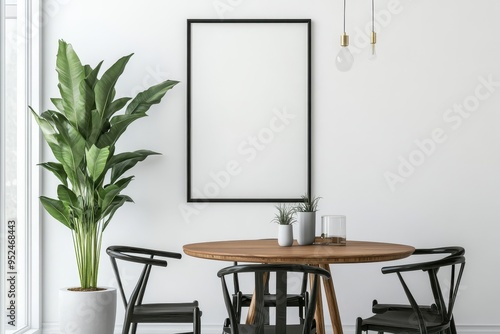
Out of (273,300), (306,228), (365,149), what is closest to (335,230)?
(306,228)

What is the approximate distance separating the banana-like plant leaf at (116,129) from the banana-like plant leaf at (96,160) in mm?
183

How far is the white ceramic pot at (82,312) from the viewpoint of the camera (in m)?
4.35

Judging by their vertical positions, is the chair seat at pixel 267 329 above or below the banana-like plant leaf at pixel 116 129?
below

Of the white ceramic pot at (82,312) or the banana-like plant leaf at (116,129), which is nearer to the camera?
the white ceramic pot at (82,312)

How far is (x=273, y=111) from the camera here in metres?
4.93

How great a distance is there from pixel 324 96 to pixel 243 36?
75 cm

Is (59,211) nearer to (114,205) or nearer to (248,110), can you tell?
(114,205)

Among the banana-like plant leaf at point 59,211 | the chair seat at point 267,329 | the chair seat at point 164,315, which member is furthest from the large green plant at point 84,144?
the chair seat at point 267,329

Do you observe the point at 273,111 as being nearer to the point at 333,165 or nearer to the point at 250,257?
the point at 333,165

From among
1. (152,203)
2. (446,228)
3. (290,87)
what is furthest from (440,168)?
(152,203)

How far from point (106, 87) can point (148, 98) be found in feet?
1.01

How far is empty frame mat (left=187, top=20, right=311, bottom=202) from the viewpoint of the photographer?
194 inches

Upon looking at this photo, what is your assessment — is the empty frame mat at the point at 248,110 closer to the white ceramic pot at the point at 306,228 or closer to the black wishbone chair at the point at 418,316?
the white ceramic pot at the point at 306,228

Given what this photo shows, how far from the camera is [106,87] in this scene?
450cm
